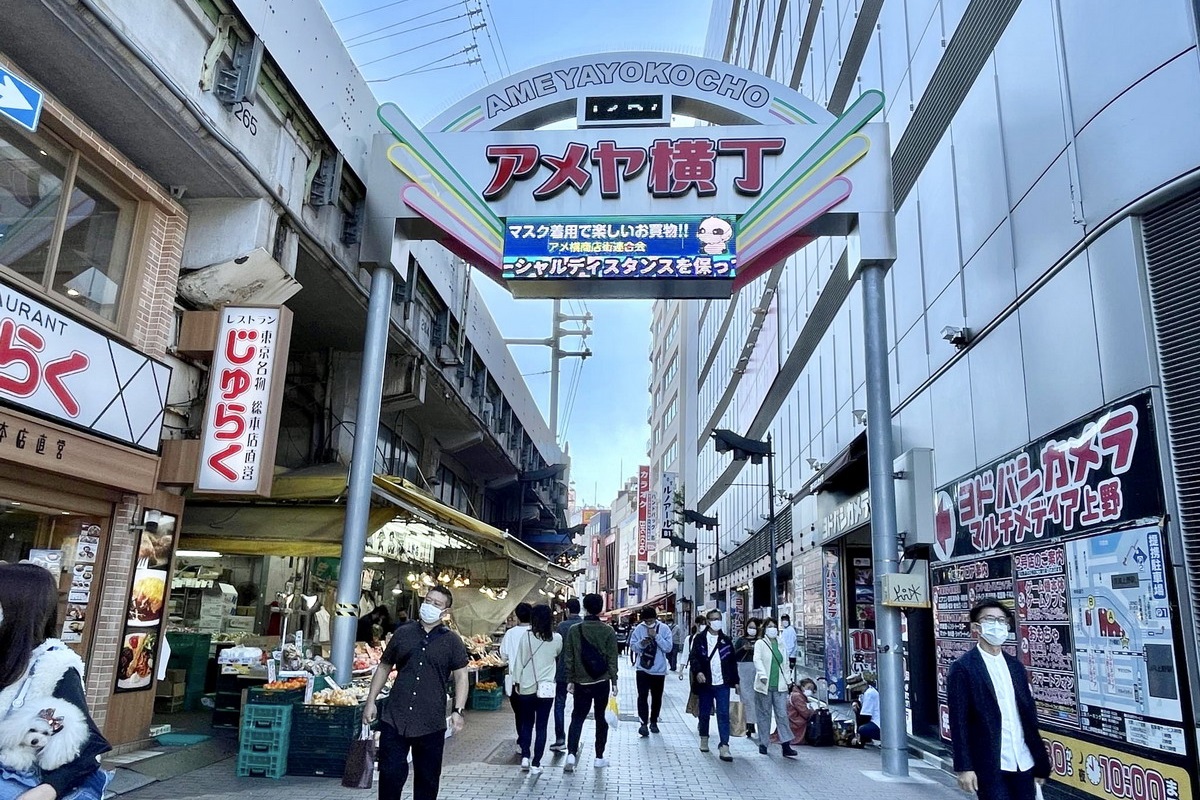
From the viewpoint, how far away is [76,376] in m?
7.75

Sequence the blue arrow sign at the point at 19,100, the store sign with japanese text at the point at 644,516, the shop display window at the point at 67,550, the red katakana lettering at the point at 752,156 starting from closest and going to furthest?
the blue arrow sign at the point at 19,100 < the shop display window at the point at 67,550 < the red katakana lettering at the point at 752,156 < the store sign with japanese text at the point at 644,516

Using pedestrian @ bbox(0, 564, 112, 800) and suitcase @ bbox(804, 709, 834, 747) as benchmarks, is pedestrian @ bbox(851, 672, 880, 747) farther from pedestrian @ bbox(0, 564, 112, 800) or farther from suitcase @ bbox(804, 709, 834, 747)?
pedestrian @ bbox(0, 564, 112, 800)

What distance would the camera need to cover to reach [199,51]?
865cm

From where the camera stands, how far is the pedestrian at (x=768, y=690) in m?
10.7

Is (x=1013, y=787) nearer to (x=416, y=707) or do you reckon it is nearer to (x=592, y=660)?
(x=416, y=707)

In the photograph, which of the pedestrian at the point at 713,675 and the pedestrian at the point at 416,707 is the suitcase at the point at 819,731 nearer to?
the pedestrian at the point at 713,675

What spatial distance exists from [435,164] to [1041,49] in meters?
7.34

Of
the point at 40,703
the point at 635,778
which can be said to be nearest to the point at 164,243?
the point at 635,778

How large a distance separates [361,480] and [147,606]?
8.64 feet

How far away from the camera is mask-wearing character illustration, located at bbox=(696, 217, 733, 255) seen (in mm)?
11055

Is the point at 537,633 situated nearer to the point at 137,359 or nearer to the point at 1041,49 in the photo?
the point at 137,359

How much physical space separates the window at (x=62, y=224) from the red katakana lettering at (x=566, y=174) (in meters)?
5.04

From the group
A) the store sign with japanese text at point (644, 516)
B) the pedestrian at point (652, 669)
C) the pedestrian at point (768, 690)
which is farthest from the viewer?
the store sign with japanese text at point (644, 516)

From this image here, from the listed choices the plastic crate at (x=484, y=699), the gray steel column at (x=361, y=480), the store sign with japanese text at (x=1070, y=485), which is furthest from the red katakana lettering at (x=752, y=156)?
the plastic crate at (x=484, y=699)
